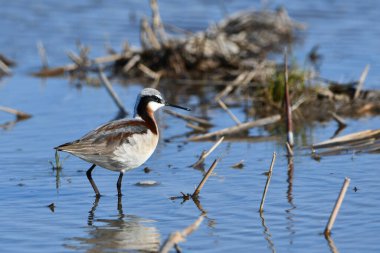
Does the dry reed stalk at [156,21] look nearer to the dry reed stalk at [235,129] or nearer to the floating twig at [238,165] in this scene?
the dry reed stalk at [235,129]

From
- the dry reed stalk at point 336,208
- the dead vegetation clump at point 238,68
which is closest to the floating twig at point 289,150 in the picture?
the dead vegetation clump at point 238,68

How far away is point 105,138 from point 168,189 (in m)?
0.99

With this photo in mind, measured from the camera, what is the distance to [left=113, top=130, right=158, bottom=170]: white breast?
31.8 ft

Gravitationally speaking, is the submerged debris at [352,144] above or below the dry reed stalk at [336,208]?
above

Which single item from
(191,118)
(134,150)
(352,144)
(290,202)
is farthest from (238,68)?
(290,202)

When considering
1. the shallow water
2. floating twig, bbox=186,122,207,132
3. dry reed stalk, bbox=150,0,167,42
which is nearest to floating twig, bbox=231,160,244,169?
the shallow water

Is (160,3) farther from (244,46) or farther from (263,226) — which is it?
(263,226)

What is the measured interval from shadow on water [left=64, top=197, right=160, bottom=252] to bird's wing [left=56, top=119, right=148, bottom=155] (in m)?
0.74

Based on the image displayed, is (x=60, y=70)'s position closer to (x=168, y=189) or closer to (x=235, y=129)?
(x=235, y=129)

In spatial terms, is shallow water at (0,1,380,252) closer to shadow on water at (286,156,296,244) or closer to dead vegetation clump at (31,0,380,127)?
shadow on water at (286,156,296,244)

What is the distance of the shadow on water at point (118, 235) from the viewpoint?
7.97 metres

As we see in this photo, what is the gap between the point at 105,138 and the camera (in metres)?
9.67

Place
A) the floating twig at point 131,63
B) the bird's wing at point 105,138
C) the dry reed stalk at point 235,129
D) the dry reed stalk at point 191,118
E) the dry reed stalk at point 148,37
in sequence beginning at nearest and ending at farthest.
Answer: the bird's wing at point 105,138 → the dry reed stalk at point 235,129 → the dry reed stalk at point 191,118 → the dry reed stalk at point 148,37 → the floating twig at point 131,63

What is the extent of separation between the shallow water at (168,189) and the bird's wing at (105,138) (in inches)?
23.6
